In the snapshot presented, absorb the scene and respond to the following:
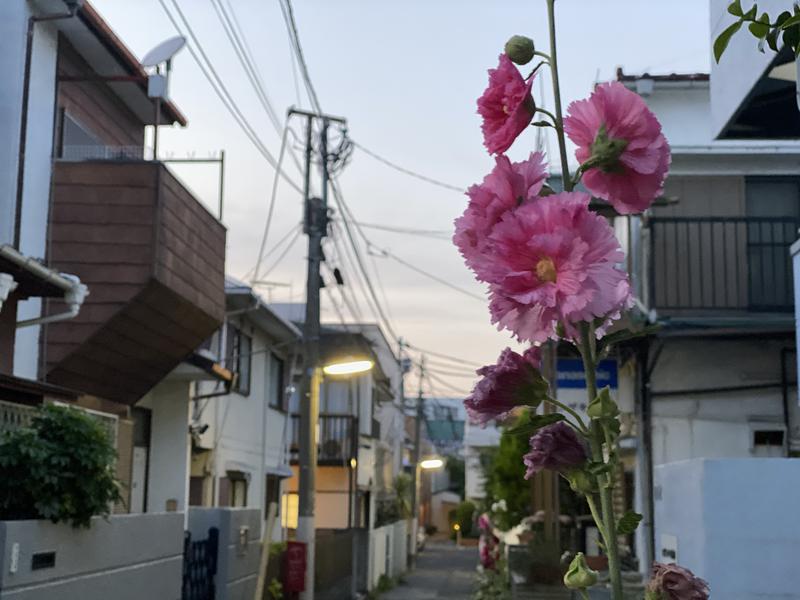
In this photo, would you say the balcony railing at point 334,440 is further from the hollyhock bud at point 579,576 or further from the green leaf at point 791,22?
the hollyhock bud at point 579,576

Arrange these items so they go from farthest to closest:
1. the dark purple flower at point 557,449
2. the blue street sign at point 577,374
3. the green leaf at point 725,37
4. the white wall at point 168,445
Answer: the white wall at point 168,445
the blue street sign at point 577,374
the green leaf at point 725,37
the dark purple flower at point 557,449

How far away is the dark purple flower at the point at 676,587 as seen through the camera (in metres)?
2.62

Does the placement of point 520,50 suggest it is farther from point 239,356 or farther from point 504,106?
point 239,356

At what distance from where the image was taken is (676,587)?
8.61 feet

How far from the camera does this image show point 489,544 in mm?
27047

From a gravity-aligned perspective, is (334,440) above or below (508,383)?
above

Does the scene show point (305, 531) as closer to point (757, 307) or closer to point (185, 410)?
point (185, 410)

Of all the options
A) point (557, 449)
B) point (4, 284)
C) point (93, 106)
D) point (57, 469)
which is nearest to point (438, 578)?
point (93, 106)

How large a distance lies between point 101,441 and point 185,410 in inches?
342

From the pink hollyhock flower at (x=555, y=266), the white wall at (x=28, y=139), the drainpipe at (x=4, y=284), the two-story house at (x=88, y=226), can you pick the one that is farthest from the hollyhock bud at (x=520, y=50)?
the white wall at (x=28, y=139)

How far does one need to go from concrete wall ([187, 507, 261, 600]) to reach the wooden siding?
15.2 feet

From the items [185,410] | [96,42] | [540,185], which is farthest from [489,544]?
[540,185]

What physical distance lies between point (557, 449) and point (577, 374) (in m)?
12.3

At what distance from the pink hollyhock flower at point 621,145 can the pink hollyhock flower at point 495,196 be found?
0.18 metres
